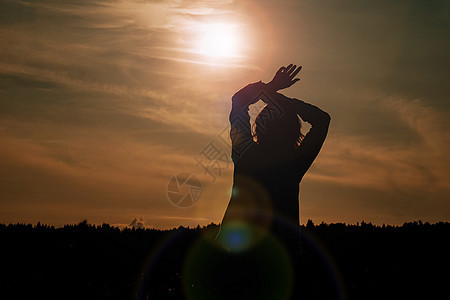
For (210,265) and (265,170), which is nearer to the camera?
(265,170)

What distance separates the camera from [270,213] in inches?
247

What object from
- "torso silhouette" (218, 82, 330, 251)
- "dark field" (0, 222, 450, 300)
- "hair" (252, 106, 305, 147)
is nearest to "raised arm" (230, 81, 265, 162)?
"torso silhouette" (218, 82, 330, 251)

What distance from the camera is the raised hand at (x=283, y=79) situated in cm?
682

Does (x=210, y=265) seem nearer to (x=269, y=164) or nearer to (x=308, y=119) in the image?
(x=269, y=164)

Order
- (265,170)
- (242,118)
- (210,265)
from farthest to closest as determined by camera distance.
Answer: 1. (210,265)
2. (242,118)
3. (265,170)

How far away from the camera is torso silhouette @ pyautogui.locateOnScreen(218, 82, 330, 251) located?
20.3ft

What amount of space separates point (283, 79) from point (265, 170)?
1345 millimetres

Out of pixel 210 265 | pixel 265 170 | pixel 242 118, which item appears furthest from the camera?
pixel 210 265

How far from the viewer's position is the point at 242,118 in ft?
22.3

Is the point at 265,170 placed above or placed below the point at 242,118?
below

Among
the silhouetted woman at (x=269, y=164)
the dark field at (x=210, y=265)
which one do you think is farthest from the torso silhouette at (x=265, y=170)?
the dark field at (x=210, y=265)

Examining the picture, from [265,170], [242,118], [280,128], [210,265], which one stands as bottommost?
[210,265]

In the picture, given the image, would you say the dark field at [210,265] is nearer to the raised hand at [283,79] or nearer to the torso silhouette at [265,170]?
the torso silhouette at [265,170]

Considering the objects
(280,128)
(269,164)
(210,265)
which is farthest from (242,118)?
(210,265)
